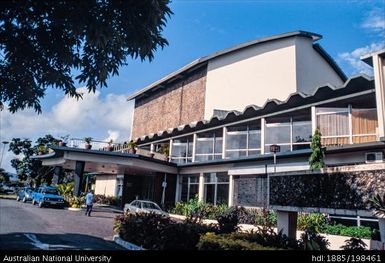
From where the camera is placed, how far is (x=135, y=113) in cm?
4978

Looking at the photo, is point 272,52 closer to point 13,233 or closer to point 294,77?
point 294,77

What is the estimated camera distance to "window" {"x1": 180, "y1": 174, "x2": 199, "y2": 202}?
2961cm

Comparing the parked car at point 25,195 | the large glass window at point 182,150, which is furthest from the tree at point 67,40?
the parked car at point 25,195

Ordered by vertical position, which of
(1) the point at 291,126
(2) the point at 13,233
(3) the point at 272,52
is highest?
(3) the point at 272,52

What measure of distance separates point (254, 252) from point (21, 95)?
21.0 ft

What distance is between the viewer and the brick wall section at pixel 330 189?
868 centimetres

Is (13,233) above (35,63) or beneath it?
beneath

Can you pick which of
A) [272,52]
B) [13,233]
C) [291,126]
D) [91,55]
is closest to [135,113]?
[272,52]

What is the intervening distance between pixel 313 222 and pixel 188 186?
1458cm

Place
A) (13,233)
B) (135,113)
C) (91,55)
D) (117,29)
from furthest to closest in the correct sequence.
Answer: (135,113) → (13,233) → (91,55) → (117,29)

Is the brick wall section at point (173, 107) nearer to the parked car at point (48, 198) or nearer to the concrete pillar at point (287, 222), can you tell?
the parked car at point (48, 198)

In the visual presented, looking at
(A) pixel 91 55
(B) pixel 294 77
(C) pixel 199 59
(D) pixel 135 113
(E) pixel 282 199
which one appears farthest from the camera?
(D) pixel 135 113

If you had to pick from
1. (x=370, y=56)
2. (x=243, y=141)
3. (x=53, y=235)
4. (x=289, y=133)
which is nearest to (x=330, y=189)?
(x=370, y=56)

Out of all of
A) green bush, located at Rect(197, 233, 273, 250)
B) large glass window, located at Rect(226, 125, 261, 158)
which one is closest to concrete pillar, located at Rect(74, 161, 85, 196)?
large glass window, located at Rect(226, 125, 261, 158)
